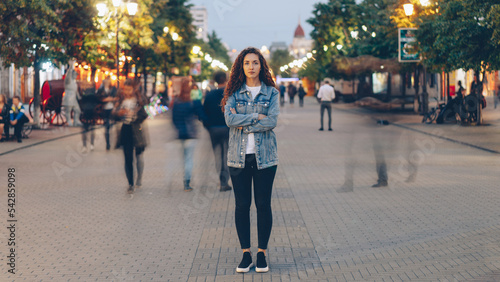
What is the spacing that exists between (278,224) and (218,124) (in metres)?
3.21

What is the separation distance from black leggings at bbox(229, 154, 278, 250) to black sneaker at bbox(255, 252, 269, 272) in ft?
0.23

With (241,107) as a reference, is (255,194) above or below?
below

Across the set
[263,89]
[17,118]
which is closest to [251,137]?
[263,89]

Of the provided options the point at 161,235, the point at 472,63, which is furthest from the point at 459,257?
the point at 472,63

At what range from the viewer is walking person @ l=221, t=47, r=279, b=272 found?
5.73 m

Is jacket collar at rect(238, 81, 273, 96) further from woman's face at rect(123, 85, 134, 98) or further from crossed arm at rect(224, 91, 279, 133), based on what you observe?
woman's face at rect(123, 85, 134, 98)

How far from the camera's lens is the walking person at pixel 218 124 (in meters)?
10.6

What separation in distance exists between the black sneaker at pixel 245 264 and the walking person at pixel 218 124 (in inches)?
187

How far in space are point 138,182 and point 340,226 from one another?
13.7 ft

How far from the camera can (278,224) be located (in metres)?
7.91

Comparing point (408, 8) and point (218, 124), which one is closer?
point (218, 124)

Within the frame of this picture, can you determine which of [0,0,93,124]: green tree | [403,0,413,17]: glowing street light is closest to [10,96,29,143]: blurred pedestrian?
[0,0,93,124]: green tree

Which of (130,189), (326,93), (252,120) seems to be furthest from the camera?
(326,93)

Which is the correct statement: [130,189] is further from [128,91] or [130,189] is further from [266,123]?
[266,123]
